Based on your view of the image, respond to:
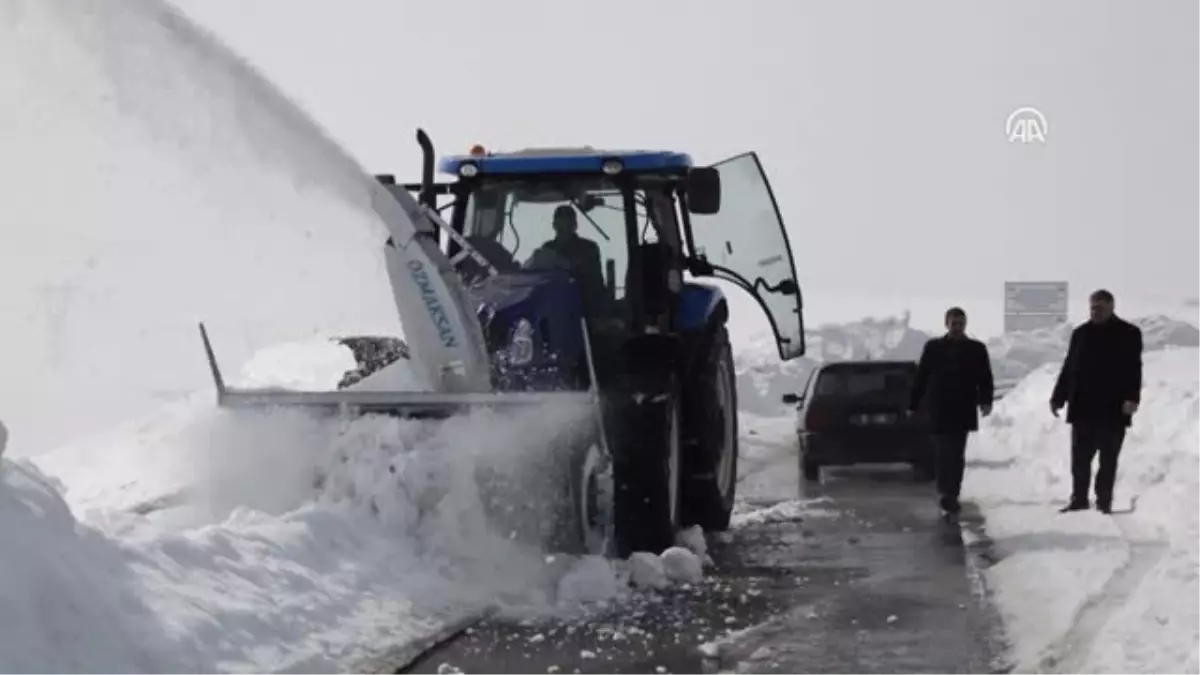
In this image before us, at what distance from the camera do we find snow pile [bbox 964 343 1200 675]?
6289 mm

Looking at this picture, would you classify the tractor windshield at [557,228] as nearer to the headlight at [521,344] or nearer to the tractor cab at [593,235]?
the tractor cab at [593,235]

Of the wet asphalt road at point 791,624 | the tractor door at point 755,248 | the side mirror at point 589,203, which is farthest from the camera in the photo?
the tractor door at point 755,248

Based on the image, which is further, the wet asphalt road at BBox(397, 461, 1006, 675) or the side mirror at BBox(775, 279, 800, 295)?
the side mirror at BBox(775, 279, 800, 295)

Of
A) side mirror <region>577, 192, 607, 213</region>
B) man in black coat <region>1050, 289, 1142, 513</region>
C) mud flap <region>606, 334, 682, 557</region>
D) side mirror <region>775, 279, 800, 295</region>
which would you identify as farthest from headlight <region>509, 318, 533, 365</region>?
man in black coat <region>1050, 289, 1142, 513</region>

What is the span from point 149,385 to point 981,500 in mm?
13114

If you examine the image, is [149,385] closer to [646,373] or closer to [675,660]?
[646,373]

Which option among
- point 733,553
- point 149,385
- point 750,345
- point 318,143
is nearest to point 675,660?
point 733,553

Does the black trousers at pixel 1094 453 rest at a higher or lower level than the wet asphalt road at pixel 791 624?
higher

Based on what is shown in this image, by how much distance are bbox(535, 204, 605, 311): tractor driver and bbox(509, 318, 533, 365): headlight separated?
31.2 inches

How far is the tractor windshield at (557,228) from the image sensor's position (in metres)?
9.49

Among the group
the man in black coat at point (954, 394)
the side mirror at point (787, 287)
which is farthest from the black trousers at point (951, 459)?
the side mirror at point (787, 287)

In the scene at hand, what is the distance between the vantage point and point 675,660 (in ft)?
21.2

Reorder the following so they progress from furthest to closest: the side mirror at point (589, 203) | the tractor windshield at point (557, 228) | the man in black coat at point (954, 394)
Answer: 1. the man in black coat at point (954, 394)
2. the side mirror at point (589, 203)
3. the tractor windshield at point (557, 228)

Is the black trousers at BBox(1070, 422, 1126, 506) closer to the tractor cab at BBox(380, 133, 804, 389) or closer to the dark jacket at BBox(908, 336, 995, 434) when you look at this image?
the dark jacket at BBox(908, 336, 995, 434)
